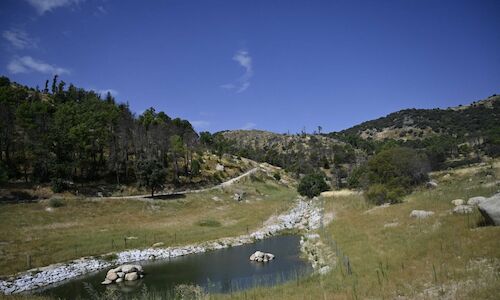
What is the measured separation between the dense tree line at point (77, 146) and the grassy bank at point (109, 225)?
1277 centimetres

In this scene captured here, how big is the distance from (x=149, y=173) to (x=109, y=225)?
25408mm

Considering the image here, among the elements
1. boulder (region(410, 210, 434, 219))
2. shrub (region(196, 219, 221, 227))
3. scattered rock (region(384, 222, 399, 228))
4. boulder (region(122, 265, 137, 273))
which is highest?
boulder (region(410, 210, 434, 219))

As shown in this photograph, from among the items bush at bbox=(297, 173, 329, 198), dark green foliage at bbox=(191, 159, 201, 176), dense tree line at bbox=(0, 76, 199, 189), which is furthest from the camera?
dark green foliage at bbox=(191, 159, 201, 176)

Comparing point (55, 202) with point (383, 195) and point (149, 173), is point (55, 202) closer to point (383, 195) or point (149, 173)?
point (149, 173)

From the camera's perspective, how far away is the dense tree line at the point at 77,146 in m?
80.9

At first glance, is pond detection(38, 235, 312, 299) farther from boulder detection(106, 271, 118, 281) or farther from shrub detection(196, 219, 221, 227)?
shrub detection(196, 219, 221, 227)

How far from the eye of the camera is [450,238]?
24.8m

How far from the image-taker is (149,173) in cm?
8688

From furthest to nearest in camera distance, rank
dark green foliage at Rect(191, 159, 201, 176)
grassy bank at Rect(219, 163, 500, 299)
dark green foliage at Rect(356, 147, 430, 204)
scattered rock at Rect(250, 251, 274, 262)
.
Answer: dark green foliage at Rect(191, 159, 201, 176), dark green foliage at Rect(356, 147, 430, 204), scattered rock at Rect(250, 251, 274, 262), grassy bank at Rect(219, 163, 500, 299)

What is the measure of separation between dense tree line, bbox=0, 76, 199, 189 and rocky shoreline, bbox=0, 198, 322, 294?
122 ft

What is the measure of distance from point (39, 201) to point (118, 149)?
114 feet

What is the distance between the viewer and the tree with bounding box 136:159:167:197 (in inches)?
3371

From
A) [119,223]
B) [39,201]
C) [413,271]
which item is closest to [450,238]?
[413,271]

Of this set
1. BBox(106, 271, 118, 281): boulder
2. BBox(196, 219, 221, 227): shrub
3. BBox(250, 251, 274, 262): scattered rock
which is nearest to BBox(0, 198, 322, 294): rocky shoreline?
BBox(106, 271, 118, 281): boulder
